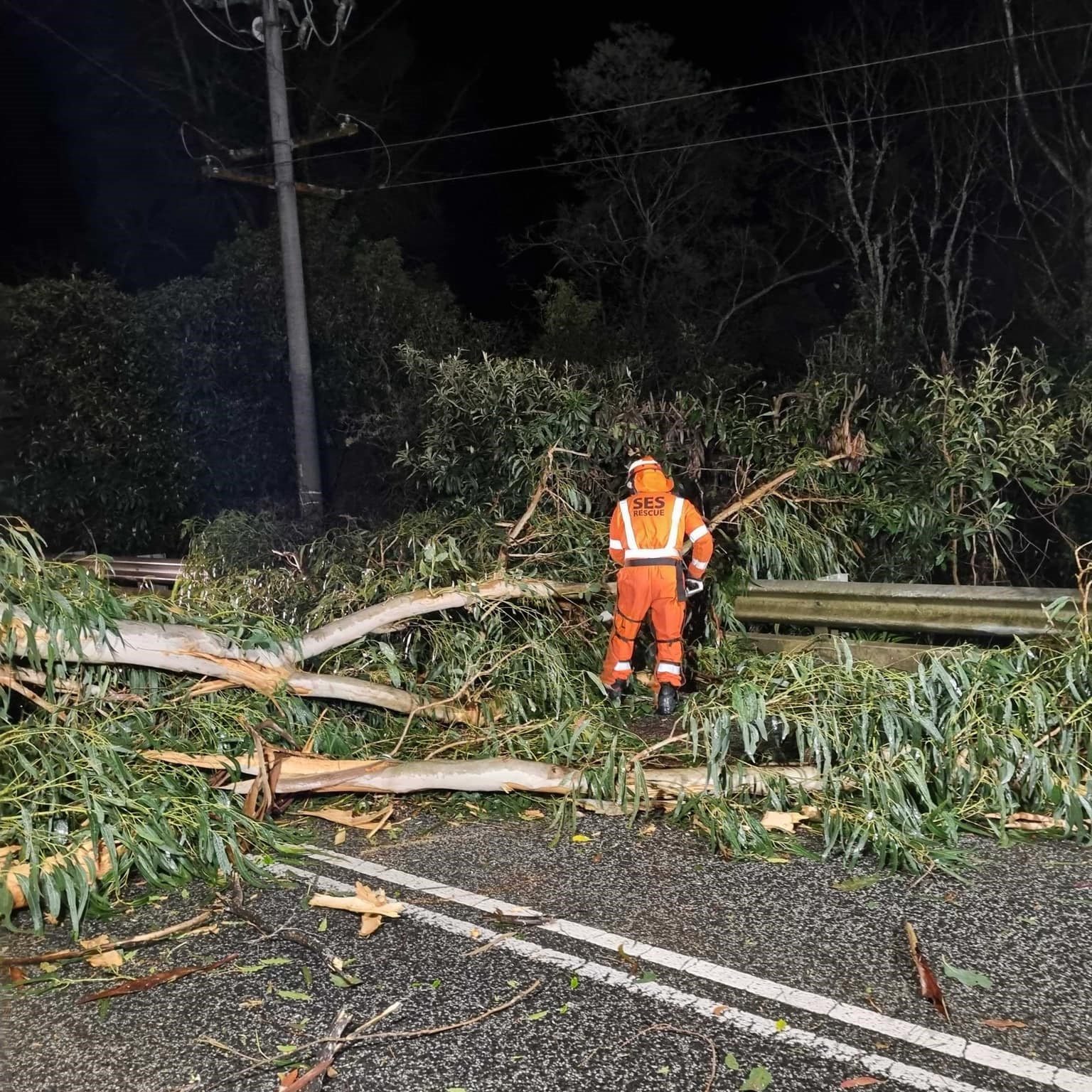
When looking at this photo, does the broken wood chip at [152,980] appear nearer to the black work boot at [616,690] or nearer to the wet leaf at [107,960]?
the wet leaf at [107,960]

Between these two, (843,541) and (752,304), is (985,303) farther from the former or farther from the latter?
(843,541)

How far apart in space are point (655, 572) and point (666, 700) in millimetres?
765

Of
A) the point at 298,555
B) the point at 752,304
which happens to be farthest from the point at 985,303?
the point at 298,555

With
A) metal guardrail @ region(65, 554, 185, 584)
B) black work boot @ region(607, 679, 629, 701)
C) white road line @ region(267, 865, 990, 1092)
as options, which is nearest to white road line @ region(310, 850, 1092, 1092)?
white road line @ region(267, 865, 990, 1092)

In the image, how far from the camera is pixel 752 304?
26.0m

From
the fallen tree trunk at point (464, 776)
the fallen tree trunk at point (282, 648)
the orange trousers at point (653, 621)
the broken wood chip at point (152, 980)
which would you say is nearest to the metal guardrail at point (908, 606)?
the orange trousers at point (653, 621)

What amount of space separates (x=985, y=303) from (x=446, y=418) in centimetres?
1932

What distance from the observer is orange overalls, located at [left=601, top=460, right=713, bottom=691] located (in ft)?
21.7

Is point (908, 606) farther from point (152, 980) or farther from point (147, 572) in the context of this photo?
point (147, 572)

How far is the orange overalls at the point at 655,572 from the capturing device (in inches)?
260

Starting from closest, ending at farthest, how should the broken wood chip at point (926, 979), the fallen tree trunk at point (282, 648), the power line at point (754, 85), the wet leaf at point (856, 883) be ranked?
1. the broken wood chip at point (926, 979)
2. the wet leaf at point (856, 883)
3. the fallen tree trunk at point (282, 648)
4. the power line at point (754, 85)

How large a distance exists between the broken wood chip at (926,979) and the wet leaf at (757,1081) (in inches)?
24.1

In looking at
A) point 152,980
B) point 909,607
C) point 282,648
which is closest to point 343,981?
point 152,980

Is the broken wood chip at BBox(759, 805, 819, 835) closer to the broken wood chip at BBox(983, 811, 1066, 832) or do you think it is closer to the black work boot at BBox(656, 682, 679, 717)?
the broken wood chip at BBox(983, 811, 1066, 832)
